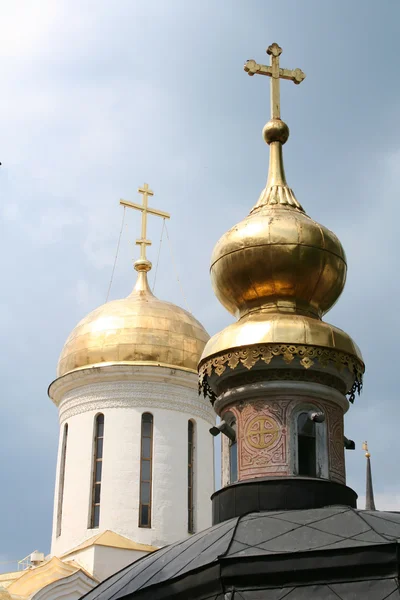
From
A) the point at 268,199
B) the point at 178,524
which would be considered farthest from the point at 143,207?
the point at 268,199

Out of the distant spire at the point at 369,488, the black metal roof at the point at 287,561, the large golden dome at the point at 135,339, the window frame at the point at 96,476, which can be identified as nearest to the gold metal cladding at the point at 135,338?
the large golden dome at the point at 135,339

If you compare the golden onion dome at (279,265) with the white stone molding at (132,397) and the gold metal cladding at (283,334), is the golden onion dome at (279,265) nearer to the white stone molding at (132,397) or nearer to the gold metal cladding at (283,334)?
the gold metal cladding at (283,334)

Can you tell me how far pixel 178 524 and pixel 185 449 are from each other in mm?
1467

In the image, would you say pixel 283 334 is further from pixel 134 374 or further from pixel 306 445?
pixel 134 374

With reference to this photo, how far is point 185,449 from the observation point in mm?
20875

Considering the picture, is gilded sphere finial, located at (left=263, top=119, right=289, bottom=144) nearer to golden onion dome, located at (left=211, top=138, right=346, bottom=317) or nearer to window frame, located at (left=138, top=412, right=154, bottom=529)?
golden onion dome, located at (left=211, top=138, right=346, bottom=317)

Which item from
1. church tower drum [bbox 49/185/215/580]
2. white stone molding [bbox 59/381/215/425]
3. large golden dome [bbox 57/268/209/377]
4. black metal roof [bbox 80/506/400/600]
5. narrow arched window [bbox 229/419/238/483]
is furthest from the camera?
white stone molding [bbox 59/381/215/425]

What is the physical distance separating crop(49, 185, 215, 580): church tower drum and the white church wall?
18 millimetres

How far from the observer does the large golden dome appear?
816 inches

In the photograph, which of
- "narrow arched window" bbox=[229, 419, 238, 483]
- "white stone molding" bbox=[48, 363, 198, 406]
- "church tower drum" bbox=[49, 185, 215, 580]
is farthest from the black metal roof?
"white stone molding" bbox=[48, 363, 198, 406]

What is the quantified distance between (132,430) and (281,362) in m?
10.1

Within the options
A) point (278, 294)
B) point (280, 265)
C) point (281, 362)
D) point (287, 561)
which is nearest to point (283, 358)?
point (281, 362)

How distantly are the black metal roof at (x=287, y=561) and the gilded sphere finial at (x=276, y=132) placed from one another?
4.68m

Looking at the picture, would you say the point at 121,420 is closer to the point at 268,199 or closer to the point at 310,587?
the point at 268,199
